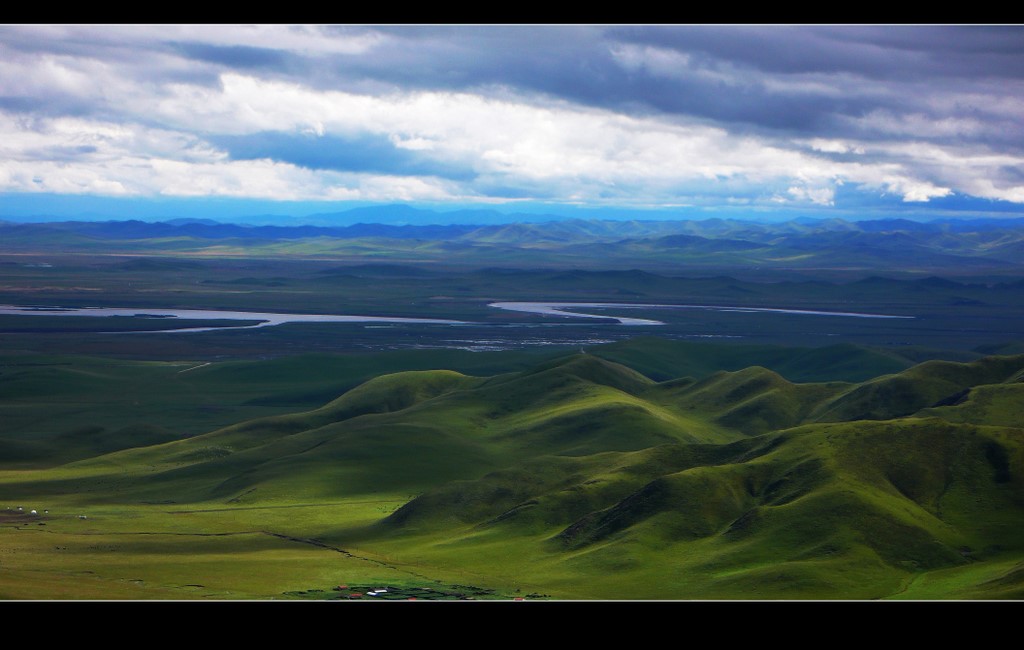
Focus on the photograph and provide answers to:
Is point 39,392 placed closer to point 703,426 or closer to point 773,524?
point 703,426

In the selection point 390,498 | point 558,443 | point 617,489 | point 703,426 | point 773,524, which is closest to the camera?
point 773,524

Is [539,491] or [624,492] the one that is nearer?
[624,492]

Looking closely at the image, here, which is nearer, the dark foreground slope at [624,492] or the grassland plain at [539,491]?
the grassland plain at [539,491]

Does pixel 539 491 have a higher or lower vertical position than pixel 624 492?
lower

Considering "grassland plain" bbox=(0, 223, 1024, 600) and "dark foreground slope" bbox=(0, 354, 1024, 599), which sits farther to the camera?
"dark foreground slope" bbox=(0, 354, 1024, 599)

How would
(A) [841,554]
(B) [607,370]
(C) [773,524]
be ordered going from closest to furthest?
(A) [841,554]
(C) [773,524]
(B) [607,370]
